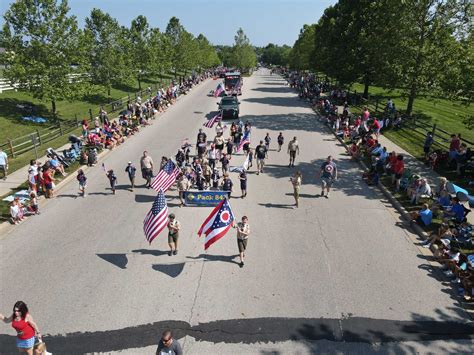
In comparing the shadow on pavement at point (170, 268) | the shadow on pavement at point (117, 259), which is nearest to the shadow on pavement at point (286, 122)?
the shadow on pavement at point (170, 268)

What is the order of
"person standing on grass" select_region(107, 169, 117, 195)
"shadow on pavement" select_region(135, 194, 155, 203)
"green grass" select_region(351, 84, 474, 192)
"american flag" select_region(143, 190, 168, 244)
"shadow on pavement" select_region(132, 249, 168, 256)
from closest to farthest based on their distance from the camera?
"american flag" select_region(143, 190, 168, 244) < "shadow on pavement" select_region(132, 249, 168, 256) < "shadow on pavement" select_region(135, 194, 155, 203) < "person standing on grass" select_region(107, 169, 117, 195) < "green grass" select_region(351, 84, 474, 192)

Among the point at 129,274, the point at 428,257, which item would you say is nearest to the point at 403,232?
the point at 428,257

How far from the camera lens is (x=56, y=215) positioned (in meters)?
14.0

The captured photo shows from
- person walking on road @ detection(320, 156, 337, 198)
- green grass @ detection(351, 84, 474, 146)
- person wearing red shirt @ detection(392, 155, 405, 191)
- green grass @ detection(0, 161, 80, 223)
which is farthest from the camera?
green grass @ detection(351, 84, 474, 146)

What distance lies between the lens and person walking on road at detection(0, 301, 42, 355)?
703cm

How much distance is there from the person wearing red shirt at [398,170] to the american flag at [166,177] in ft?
30.7

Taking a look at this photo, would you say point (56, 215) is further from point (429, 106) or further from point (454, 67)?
point (429, 106)

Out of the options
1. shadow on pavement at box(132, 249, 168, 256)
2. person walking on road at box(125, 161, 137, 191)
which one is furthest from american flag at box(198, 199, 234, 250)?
person walking on road at box(125, 161, 137, 191)

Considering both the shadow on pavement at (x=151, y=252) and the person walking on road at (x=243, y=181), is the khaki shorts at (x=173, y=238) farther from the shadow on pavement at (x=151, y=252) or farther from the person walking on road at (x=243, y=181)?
the person walking on road at (x=243, y=181)

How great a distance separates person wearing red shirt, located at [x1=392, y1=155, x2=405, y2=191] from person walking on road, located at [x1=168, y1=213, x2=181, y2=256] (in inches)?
391

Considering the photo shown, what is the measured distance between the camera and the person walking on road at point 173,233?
10580mm

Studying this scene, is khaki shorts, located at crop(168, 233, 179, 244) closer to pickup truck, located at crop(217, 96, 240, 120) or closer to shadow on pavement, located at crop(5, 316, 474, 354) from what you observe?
shadow on pavement, located at crop(5, 316, 474, 354)

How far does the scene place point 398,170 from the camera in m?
15.7

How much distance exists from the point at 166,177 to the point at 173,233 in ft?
14.1
